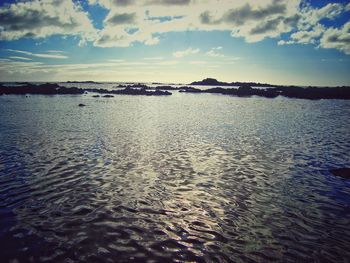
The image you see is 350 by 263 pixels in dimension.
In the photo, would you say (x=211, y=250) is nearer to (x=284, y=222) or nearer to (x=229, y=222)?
(x=229, y=222)

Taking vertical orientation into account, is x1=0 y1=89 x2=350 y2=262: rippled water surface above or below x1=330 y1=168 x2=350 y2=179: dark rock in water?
below

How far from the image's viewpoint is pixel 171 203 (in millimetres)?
13875

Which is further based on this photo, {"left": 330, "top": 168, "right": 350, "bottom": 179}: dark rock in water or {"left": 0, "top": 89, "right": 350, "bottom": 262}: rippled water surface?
{"left": 330, "top": 168, "right": 350, "bottom": 179}: dark rock in water

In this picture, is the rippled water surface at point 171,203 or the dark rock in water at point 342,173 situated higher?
the dark rock in water at point 342,173

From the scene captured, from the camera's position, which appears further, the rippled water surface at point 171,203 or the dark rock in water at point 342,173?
the dark rock in water at point 342,173

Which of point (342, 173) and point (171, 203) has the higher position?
point (342, 173)

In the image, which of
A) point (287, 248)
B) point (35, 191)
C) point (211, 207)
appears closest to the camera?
point (287, 248)

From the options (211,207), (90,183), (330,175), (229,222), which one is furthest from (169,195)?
(330,175)

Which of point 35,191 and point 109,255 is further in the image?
point 35,191

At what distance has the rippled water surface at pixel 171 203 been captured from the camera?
9.88m

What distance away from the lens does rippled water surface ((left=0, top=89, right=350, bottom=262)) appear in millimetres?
9875

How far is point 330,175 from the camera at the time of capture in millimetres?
18734

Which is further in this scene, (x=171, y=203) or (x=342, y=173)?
(x=342, y=173)

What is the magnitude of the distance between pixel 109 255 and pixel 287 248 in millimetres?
6788
